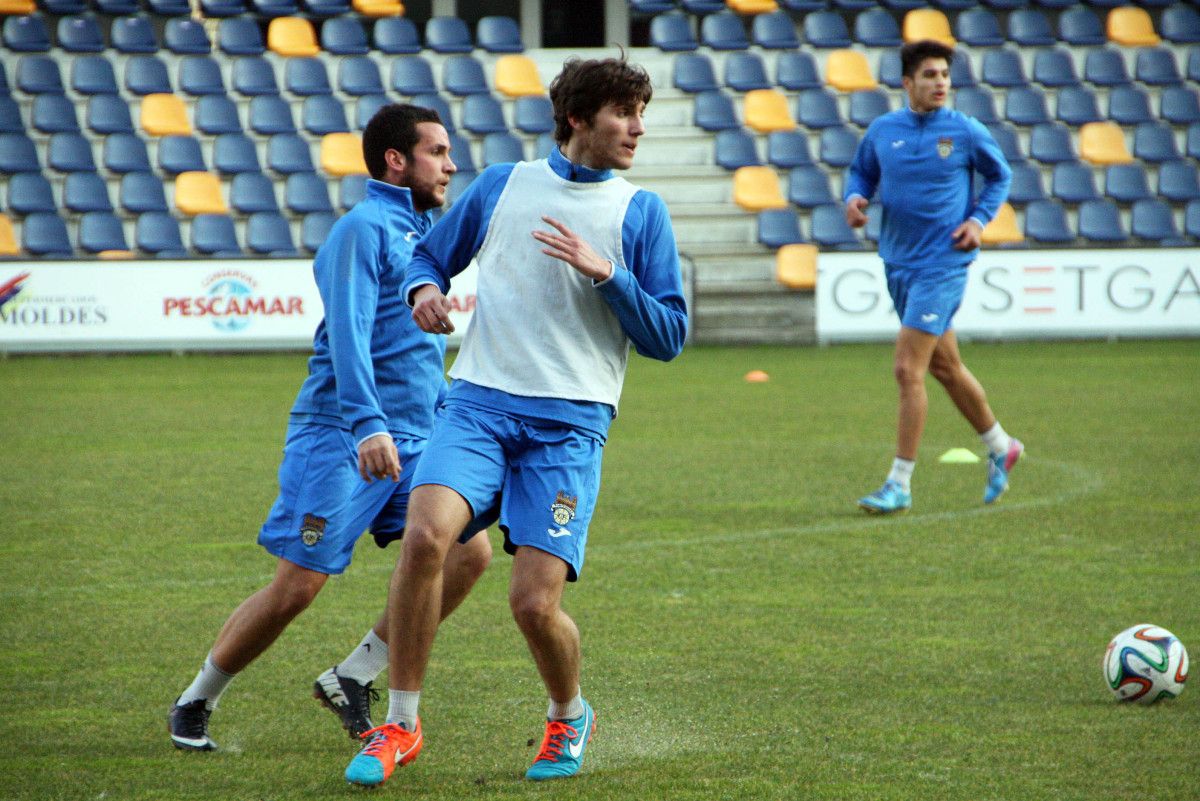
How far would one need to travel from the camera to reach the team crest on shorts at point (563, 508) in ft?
13.0

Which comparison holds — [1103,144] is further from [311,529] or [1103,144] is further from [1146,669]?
[311,529]

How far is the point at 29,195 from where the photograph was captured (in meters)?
19.6

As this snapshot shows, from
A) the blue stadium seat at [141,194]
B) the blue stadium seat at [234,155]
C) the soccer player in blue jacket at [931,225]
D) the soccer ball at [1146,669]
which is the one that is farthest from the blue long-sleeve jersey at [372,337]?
the blue stadium seat at [234,155]

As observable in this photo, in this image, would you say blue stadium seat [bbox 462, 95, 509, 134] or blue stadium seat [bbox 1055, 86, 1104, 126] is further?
blue stadium seat [bbox 1055, 86, 1104, 126]

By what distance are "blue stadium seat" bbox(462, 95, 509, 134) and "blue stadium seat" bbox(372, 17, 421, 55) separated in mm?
1379

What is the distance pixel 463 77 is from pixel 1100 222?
8728mm

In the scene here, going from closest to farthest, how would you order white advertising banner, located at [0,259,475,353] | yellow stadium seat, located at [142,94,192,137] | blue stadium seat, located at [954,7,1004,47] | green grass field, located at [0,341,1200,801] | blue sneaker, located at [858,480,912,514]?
1. green grass field, located at [0,341,1200,801]
2. blue sneaker, located at [858,480,912,514]
3. white advertising banner, located at [0,259,475,353]
4. yellow stadium seat, located at [142,94,192,137]
5. blue stadium seat, located at [954,7,1004,47]

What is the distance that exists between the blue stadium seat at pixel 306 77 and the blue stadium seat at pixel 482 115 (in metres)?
1.89

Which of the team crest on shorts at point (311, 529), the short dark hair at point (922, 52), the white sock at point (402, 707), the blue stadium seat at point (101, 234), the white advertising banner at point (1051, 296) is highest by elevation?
the short dark hair at point (922, 52)

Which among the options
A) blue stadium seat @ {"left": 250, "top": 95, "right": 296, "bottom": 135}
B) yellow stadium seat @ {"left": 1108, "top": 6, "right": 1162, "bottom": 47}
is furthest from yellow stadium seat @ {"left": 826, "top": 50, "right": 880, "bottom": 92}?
blue stadium seat @ {"left": 250, "top": 95, "right": 296, "bottom": 135}

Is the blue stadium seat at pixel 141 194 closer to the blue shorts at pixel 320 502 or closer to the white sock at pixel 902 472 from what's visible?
the white sock at pixel 902 472

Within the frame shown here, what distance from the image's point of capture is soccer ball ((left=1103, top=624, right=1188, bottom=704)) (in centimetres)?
464

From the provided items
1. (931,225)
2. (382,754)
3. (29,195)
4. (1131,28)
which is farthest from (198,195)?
(382,754)

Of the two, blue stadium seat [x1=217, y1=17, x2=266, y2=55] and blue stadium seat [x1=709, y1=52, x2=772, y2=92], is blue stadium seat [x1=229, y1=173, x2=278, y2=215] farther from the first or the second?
blue stadium seat [x1=709, y1=52, x2=772, y2=92]
